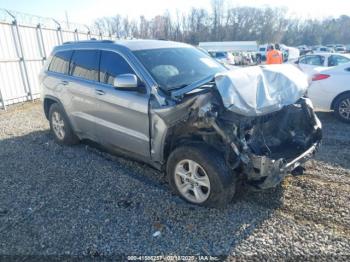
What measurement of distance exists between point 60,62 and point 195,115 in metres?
3.46

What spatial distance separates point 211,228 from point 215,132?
1.03 metres

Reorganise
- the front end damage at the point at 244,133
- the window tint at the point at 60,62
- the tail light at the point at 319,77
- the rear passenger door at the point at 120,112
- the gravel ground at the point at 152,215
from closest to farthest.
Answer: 1. the gravel ground at the point at 152,215
2. the front end damage at the point at 244,133
3. the rear passenger door at the point at 120,112
4. the window tint at the point at 60,62
5. the tail light at the point at 319,77

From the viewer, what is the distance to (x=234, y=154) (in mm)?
3152

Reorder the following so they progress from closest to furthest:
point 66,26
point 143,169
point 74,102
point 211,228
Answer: point 211,228 → point 143,169 → point 74,102 → point 66,26

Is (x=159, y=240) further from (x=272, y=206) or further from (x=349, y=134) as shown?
(x=349, y=134)

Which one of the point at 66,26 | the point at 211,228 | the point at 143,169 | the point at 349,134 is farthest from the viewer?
the point at 66,26

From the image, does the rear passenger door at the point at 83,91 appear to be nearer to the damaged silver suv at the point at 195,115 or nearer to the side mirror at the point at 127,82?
the damaged silver suv at the point at 195,115

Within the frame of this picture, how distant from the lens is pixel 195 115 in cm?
319

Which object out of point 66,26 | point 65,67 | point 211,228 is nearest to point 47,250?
point 211,228

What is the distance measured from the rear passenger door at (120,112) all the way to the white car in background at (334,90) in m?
5.06

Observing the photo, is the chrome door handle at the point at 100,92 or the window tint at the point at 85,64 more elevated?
the window tint at the point at 85,64

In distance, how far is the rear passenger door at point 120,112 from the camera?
378 cm

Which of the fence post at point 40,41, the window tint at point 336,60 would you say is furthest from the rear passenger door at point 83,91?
the window tint at point 336,60

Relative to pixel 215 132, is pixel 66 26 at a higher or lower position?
higher
